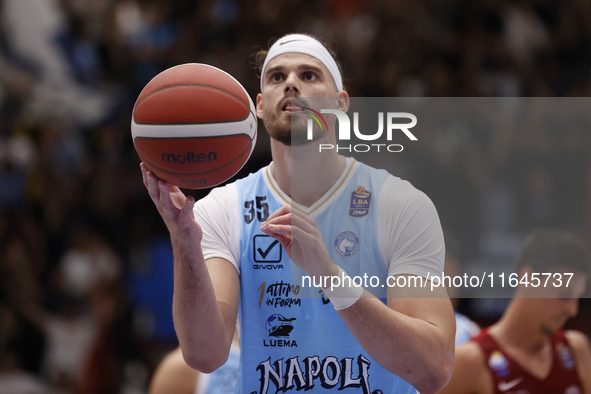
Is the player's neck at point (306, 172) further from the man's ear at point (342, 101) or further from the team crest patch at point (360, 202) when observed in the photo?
the man's ear at point (342, 101)

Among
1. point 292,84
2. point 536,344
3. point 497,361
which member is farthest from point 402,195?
point 536,344

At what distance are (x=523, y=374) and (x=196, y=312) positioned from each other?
322cm

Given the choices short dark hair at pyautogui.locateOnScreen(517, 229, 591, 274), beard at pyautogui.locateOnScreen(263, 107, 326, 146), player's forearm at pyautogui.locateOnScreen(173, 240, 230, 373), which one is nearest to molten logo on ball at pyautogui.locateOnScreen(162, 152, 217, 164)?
player's forearm at pyautogui.locateOnScreen(173, 240, 230, 373)

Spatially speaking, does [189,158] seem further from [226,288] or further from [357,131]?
[357,131]

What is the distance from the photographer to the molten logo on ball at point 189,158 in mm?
2957

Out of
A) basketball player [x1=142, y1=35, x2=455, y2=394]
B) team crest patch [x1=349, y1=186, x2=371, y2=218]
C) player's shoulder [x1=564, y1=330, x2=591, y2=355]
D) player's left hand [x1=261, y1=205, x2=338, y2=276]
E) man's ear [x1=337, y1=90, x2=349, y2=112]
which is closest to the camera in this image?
player's left hand [x1=261, y1=205, x2=338, y2=276]

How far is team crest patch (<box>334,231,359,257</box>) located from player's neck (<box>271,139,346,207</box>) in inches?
12.0

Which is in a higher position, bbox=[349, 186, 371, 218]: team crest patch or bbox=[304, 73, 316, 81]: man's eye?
bbox=[304, 73, 316, 81]: man's eye

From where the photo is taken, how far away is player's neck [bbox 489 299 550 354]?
16.9 feet

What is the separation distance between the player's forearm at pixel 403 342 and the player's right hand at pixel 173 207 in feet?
2.68

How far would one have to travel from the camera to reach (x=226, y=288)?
3.47m

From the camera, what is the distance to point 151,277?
25.5 ft

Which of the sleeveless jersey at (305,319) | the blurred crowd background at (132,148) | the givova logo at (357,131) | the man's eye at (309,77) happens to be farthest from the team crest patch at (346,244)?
the blurred crowd background at (132,148)

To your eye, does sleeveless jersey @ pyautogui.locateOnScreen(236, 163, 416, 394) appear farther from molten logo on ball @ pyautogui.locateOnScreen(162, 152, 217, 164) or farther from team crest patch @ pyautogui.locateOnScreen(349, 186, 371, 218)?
molten logo on ball @ pyautogui.locateOnScreen(162, 152, 217, 164)
